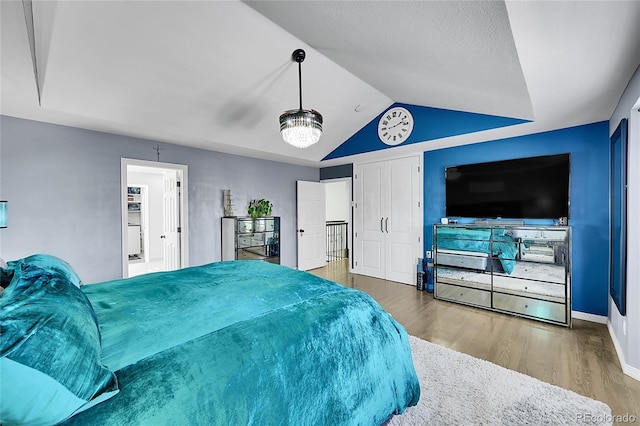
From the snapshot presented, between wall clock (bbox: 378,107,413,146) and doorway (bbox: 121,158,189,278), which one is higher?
wall clock (bbox: 378,107,413,146)

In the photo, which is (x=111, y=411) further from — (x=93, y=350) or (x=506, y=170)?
(x=506, y=170)

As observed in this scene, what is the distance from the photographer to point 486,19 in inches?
72.4

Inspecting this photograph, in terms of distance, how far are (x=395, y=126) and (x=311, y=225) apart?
9.35 feet

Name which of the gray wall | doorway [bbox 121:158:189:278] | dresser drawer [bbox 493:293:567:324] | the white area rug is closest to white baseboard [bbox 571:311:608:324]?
dresser drawer [bbox 493:293:567:324]

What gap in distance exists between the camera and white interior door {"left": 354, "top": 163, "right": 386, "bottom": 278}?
5.36 m

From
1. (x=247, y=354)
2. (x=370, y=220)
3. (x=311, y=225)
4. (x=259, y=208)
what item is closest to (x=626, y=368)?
(x=247, y=354)

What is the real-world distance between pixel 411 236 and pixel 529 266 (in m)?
1.82

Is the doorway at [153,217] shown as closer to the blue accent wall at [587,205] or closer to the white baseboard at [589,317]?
the blue accent wall at [587,205]

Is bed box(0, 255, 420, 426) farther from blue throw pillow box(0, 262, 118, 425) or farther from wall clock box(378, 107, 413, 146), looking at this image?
wall clock box(378, 107, 413, 146)

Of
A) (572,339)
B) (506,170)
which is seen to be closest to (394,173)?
(506,170)

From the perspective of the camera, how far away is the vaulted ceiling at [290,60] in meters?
1.86

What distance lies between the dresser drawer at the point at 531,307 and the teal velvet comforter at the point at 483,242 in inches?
13.7

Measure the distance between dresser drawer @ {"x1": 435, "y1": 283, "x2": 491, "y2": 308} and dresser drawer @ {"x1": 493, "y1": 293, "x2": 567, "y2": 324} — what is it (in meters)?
0.12

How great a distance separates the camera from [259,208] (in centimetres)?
512
